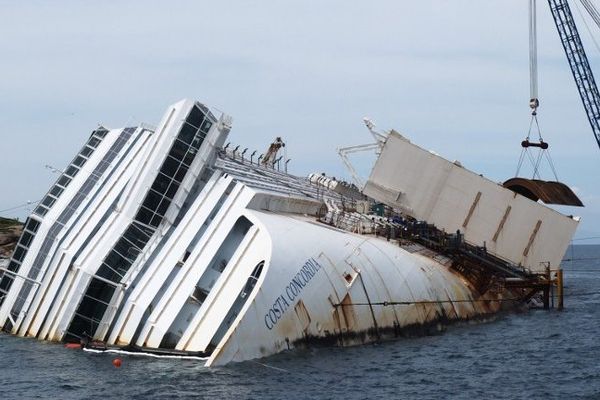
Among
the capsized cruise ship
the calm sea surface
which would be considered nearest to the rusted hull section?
the capsized cruise ship

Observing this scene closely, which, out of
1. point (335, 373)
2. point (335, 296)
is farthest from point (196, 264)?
point (335, 373)

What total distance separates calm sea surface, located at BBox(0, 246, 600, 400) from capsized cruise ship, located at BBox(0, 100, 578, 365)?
1.05 meters

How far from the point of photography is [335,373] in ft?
141

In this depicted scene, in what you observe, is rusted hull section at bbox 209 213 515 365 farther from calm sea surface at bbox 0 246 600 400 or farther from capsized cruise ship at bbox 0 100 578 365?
calm sea surface at bbox 0 246 600 400

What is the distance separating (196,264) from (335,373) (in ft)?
27.3

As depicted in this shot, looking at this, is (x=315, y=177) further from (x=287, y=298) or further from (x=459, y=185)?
(x=287, y=298)

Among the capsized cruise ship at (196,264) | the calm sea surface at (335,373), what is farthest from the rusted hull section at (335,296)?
the calm sea surface at (335,373)

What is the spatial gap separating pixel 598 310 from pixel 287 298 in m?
41.8

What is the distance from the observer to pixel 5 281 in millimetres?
53531

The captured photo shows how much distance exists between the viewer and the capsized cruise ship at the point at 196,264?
44250 mm

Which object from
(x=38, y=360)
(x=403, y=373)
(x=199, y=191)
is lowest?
(x=38, y=360)

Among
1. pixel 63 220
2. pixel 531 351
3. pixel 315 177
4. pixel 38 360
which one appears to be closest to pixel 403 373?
pixel 531 351

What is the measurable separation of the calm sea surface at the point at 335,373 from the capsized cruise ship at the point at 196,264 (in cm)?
105

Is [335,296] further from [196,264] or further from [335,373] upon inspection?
[196,264]
